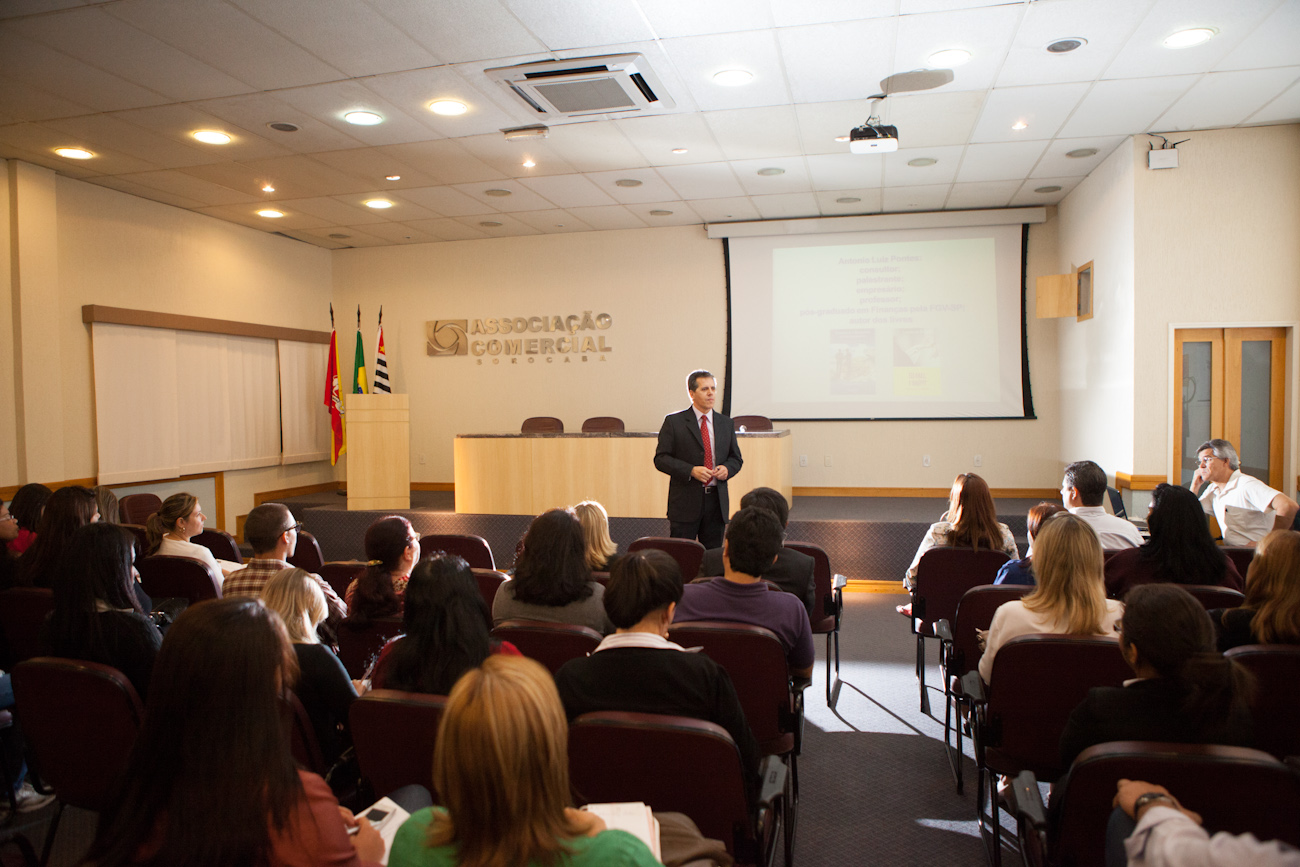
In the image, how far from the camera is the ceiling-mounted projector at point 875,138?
226 inches

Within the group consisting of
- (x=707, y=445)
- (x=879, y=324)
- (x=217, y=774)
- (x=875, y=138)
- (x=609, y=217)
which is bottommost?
(x=217, y=774)

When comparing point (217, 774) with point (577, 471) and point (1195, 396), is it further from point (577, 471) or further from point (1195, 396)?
point (1195, 396)

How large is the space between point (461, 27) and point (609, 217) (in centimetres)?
478

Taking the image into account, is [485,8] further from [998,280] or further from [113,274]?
[998,280]

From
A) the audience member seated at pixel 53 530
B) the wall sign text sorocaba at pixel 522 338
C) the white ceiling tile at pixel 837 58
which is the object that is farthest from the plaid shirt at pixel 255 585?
the wall sign text sorocaba at pixel 522 338

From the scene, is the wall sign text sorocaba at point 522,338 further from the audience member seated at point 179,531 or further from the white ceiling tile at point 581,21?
the audience member seated at point 179,531

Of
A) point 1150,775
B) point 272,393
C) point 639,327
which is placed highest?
point 639,327

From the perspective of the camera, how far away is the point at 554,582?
2822 mm

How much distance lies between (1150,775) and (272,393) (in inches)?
396

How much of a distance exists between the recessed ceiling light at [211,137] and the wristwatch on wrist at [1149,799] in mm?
7016

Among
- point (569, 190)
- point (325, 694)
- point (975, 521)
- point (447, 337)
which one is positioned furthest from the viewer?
point (447, 337)

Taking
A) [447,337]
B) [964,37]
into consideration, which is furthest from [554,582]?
[447,337]

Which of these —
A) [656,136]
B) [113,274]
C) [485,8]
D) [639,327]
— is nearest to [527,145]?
[656,136]

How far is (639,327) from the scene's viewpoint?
9938 millimetres
